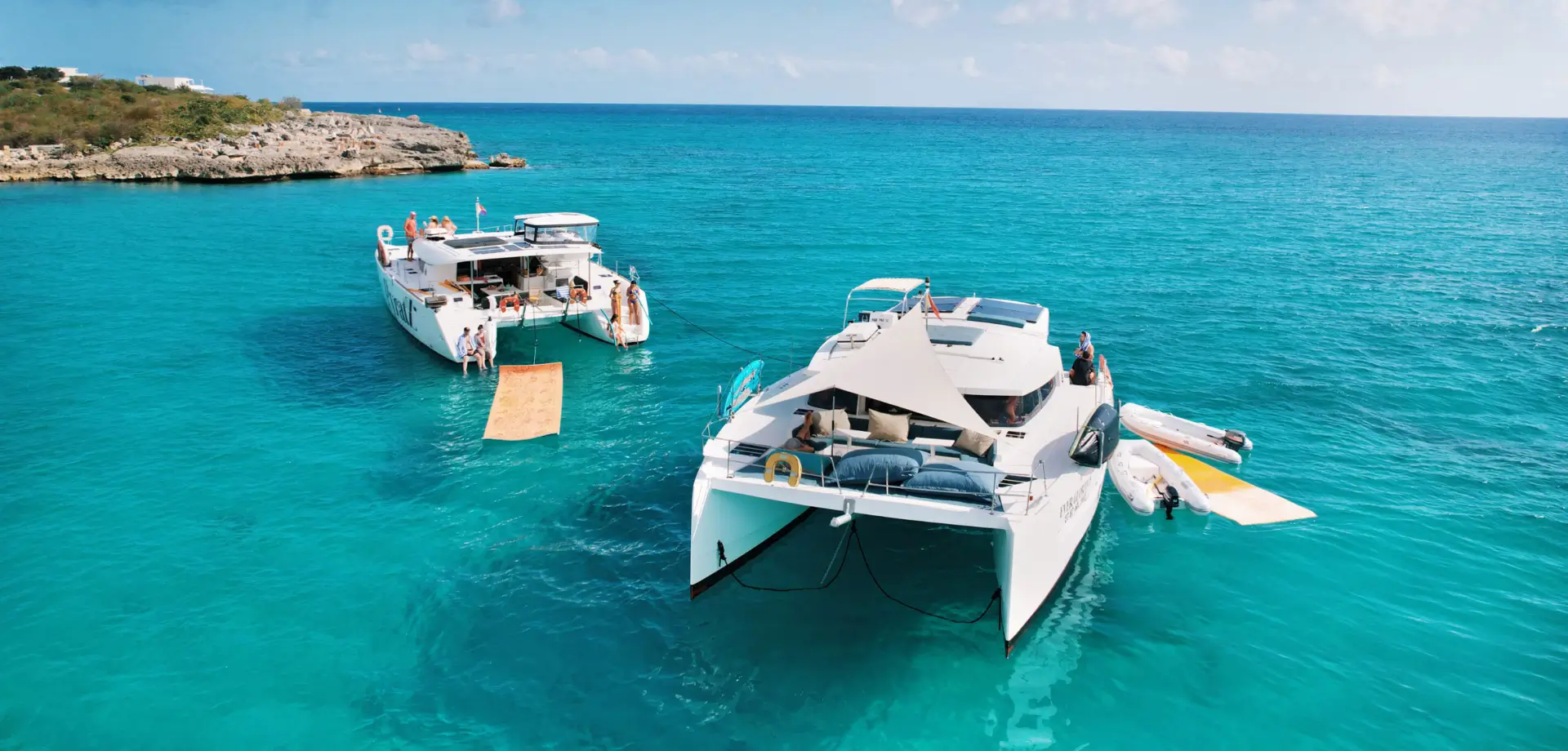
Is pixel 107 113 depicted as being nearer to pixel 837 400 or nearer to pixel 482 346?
pixel 482 346

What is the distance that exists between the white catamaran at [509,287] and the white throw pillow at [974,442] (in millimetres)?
14499

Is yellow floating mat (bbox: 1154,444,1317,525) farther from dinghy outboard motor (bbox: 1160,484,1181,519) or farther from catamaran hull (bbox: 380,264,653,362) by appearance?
catamaran hull (bbox: 380,264,653,362)

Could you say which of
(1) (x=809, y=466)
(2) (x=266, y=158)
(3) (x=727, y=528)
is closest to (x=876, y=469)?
(1) (x=809, y=466)

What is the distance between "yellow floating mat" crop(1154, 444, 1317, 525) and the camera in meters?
16.3

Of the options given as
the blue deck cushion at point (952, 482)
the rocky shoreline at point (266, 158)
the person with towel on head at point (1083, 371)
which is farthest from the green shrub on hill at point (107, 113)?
the blue deck cushion at point (952, 482)

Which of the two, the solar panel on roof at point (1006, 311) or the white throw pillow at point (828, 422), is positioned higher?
the solar panel on roof at point (1006, 311)

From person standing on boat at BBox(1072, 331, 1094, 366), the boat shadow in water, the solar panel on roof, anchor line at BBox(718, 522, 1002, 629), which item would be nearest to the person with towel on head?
person standing on boat at BBox(1072, 331, 1094, 366)

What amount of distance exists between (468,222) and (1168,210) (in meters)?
42.5

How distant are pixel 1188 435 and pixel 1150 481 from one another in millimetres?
4192

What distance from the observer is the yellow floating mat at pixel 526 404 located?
1958 cm

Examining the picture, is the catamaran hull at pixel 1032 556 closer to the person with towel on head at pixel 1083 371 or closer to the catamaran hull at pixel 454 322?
the person with towel on head at pixel 1083 371

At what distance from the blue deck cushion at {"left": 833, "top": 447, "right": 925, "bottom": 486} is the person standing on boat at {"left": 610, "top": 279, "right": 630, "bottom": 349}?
48.0 ft

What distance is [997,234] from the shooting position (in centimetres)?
4750

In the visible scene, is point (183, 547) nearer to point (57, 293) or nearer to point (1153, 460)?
point (1153, 460)
